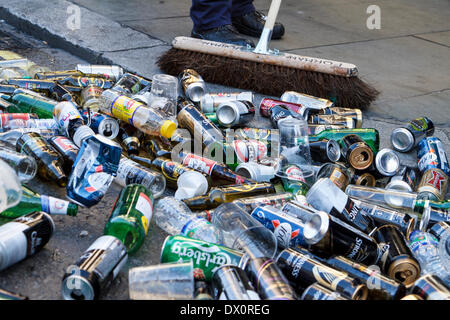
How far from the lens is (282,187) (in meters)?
2.30

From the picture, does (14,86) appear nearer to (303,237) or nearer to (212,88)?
(212,88)

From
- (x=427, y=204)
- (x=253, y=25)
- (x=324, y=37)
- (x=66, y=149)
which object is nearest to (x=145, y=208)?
(x=66, y=149)

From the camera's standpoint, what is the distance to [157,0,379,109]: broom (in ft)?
10.3

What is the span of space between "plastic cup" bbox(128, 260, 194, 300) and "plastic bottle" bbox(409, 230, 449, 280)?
0.83m

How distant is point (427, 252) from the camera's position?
1840 mm

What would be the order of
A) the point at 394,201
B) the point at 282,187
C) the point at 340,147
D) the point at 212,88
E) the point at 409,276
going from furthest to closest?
the point at 212,88
the point at 340,147
the point at 282,187
the point at 394,201
the point at 409,276

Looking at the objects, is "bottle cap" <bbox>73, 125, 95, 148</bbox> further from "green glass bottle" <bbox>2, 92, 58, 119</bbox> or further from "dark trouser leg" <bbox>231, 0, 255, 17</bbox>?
"dark trouser leg" <bbox>231, 0, 255, 17</bbox>

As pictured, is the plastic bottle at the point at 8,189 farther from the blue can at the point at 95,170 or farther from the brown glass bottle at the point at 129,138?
the brown glass bottle at the point at 129,138

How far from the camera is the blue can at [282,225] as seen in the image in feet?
6.01

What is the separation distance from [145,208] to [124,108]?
833 mm

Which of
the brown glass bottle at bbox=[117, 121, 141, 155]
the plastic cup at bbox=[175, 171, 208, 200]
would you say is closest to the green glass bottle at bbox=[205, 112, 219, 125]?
the brown glass bottle at bbox=[117, 121, 141, 155]

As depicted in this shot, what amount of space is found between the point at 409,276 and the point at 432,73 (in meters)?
2.68

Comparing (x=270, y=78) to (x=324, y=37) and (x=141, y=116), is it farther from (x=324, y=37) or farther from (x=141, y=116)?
(x=324, y=37)
